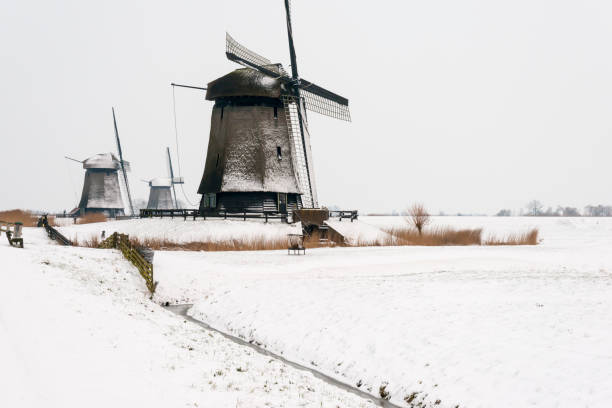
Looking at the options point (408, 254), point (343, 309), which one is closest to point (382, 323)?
point (343, 309)

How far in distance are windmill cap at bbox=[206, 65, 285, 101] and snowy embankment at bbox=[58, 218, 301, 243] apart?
7.61 metres

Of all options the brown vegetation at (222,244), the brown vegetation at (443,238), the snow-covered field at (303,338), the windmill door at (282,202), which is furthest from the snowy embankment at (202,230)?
the snow-covered field at (303,338)

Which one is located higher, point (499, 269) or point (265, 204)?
point (265, 204)

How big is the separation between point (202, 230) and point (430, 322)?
20066mm

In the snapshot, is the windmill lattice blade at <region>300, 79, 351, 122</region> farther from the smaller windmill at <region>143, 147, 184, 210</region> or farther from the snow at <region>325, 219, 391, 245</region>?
the smaller windmill at <region>143, 147, 184, 210</region>

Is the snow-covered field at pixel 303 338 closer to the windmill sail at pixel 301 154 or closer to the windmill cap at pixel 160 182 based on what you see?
the windmill sail at pixel 301 154

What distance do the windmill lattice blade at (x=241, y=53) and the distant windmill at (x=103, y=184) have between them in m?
35.0

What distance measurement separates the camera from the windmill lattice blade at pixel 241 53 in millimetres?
31578

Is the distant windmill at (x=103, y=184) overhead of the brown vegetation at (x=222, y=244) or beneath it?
overhead

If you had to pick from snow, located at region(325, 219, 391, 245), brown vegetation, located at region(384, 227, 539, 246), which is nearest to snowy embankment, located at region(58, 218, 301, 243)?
snow, located at region(325, 219, 391, 245)

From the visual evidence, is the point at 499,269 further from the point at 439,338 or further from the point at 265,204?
the point at 265,204

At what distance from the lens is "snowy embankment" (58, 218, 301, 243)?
28234 mm

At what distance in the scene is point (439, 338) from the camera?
9.55 meters

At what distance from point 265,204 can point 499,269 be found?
638 inches
